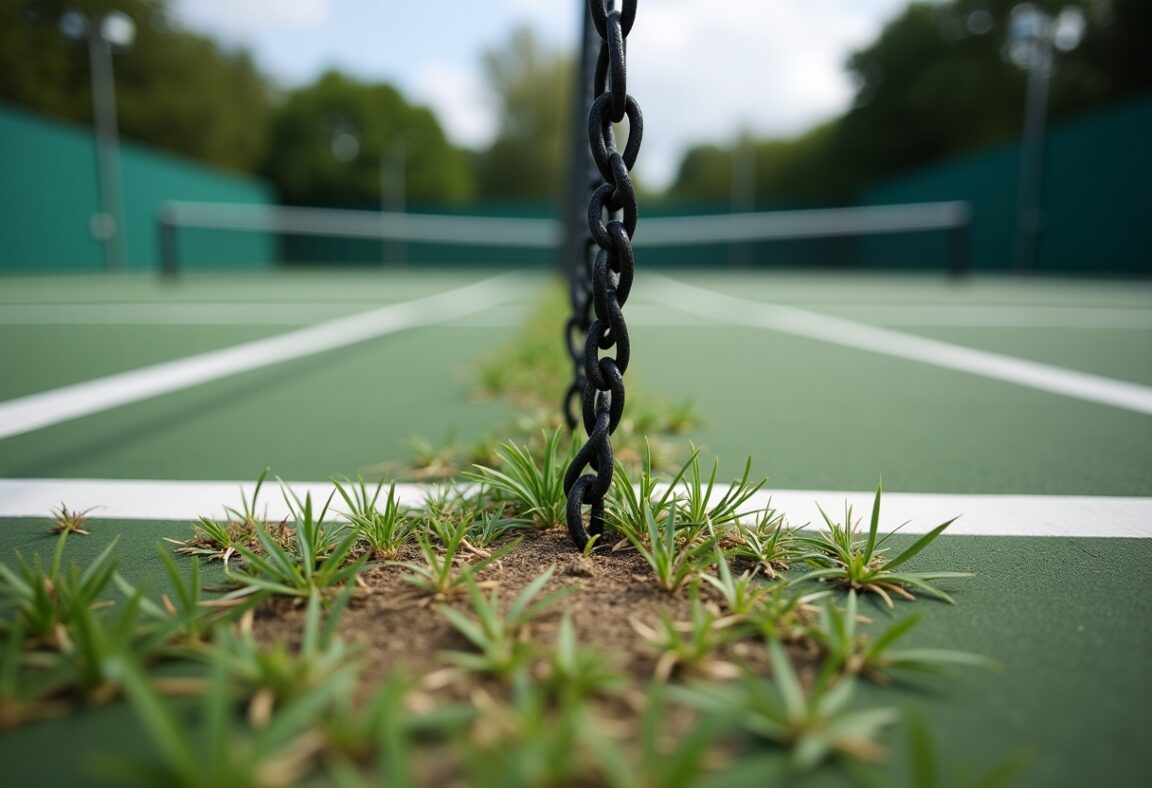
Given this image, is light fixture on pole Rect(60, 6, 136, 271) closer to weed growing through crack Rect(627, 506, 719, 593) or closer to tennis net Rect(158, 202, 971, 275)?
tennis net Rect(158, 202, 971, 275)

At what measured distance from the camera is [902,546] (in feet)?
5.33

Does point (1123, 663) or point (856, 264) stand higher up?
point (856, 264)

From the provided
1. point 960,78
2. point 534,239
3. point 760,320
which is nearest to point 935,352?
point 760,320

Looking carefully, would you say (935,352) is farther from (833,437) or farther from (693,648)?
(693,648)

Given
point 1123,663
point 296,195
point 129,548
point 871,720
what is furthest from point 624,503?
point 296,195

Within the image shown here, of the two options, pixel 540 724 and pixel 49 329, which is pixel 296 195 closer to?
pixel 49 329

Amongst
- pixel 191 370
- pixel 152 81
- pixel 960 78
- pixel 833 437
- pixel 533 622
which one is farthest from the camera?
pixel 152 81

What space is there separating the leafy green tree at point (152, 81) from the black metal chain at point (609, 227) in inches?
1235

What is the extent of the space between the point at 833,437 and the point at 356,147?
137ft

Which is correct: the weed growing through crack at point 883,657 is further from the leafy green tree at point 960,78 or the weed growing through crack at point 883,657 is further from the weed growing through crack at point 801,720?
the leafy green tree at point 960,78

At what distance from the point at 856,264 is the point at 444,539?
93.2ft

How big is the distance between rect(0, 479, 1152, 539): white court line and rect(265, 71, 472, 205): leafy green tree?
3878cm

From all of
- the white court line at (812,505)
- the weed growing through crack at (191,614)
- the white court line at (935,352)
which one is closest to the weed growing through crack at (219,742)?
the weed growing through crack at (191,614)

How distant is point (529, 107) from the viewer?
45.5 metres
